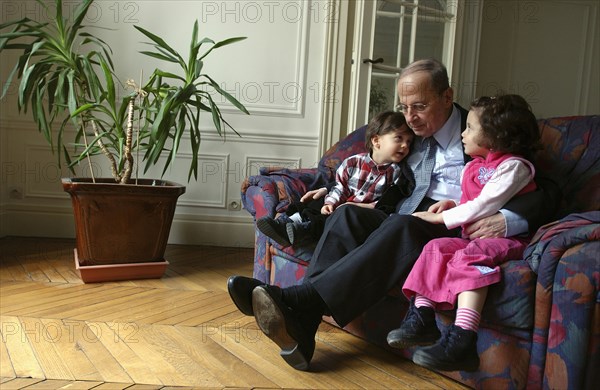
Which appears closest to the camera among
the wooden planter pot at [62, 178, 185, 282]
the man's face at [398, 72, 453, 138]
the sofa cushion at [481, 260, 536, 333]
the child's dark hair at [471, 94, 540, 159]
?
the sofa cushion at [481, 260, 536, 333]

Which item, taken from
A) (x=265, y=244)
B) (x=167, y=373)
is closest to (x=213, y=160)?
(x=265, y=244)

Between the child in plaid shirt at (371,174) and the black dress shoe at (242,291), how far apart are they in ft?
0.86

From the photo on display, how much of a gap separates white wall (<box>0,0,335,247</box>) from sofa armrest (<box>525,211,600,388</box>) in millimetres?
2153

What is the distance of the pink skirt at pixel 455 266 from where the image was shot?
54.2 inches

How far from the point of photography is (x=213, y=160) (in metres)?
3.31

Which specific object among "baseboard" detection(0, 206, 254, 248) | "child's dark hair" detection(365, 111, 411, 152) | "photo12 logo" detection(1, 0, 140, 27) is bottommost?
"baseboard" detection(0, 206, 254, 248)

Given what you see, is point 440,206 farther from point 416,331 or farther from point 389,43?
point 389,43

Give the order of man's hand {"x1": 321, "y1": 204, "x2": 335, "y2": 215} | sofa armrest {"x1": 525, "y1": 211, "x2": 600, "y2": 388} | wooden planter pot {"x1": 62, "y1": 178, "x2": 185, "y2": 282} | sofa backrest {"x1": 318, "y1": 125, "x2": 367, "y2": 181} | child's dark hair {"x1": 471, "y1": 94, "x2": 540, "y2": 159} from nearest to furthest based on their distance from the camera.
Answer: sofa armrest {"x1": 525, "y1": 211, "x2": 600, "y2": 388}, child's dark hair {"x1": 471, "y1": 94, "x2": 540, "y2": 159}, man's hand {"x1": 321, "y1": 204, "x2": 335, "y2": 215}, sofa backrest {"x1": 318, "y1": 125, "x2": 367, "y2": 181}, wooden planter pot {"x1": 62, "y1": 178, "x2": 185, "y2": 282}

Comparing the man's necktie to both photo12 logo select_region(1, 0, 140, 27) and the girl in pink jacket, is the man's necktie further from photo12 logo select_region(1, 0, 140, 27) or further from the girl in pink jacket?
photo12 logo select_region(1, 0, 140, 27)

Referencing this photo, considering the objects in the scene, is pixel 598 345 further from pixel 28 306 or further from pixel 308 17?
pixel 308 17

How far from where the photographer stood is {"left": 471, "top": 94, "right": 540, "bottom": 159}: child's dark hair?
1.61m

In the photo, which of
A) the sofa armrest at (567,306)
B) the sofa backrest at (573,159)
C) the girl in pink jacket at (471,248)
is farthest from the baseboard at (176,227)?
the sofa armrest at (567,306)

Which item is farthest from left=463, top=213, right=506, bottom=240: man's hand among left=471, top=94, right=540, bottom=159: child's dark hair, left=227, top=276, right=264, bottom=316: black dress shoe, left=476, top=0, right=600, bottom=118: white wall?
left=476, top=0, right=600, bottom=118: white wall

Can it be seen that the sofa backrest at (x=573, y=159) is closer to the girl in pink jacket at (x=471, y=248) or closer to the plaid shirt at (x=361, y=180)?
the girl in pink jacket at (x=471, y=248)
